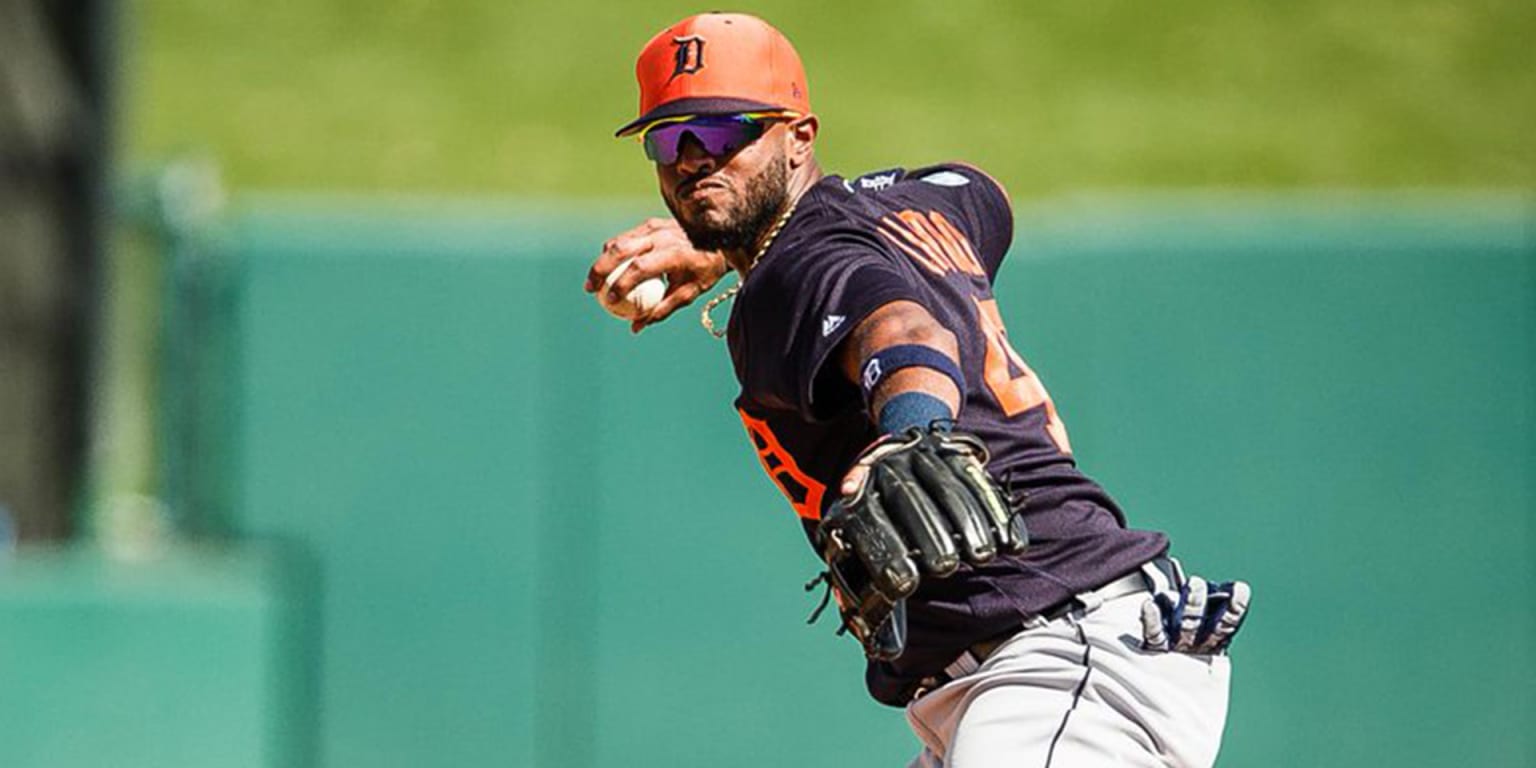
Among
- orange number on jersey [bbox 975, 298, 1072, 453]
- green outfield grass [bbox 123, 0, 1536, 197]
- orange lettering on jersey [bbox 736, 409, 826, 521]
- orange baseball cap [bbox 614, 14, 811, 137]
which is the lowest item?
orange lettering on jersey [bbox 736, 409, 826, 521]

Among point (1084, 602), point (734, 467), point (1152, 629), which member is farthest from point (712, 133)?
point (734, 467)

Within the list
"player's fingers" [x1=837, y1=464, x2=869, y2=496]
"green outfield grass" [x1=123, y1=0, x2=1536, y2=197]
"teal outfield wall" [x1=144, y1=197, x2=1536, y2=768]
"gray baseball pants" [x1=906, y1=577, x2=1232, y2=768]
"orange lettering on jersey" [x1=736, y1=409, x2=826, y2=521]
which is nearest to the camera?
"player's fingers" [x1=837, y1=464, x2=869, y2=496]

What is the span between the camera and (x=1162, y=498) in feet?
24.8

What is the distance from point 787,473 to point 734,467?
12.4 ft

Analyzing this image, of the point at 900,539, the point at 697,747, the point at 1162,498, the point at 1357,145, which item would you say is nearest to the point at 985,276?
the point at 900,539

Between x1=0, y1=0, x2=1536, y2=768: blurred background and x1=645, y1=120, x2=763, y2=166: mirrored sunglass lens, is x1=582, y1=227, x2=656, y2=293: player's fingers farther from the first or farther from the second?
x1=0, y1=0, x2=1536, y2=768: blurred background

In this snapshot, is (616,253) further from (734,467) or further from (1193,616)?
(734,467)

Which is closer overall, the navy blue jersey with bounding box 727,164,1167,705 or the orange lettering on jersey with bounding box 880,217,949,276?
the navy blue jersey with bounding box 727,164,1167,705

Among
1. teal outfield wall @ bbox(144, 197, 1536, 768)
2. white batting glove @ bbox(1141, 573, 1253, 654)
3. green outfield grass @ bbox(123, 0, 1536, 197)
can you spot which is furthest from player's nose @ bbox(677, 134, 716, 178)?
green outfield grass @ bbox(123, 0, 1536, 197)

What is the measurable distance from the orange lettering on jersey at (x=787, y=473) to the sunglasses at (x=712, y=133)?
0.45 meters

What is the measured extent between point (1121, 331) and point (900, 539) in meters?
4.56

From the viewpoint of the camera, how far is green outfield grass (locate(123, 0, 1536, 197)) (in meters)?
11.5

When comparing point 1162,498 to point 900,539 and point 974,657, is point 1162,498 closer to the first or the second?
point 974,657

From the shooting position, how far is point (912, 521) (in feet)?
10.6
